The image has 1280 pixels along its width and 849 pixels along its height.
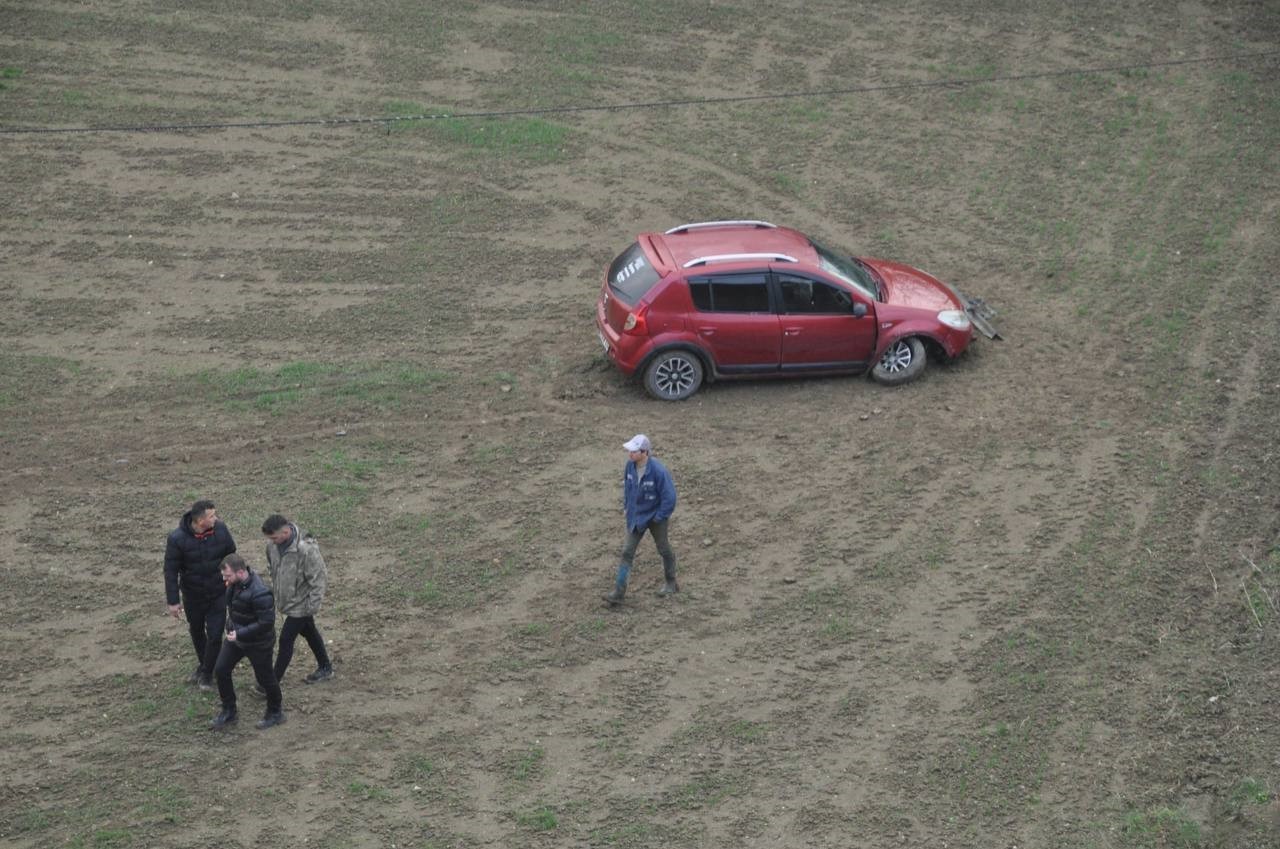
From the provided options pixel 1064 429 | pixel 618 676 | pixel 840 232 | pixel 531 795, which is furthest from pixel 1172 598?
pixel 840 232

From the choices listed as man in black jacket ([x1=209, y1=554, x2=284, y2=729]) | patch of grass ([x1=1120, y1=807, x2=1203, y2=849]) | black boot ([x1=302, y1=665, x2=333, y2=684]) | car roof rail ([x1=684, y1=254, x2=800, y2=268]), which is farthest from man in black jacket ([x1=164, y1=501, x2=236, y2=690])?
patch of grass ([x1=1120, y1=807, x2=1203, y2=849])

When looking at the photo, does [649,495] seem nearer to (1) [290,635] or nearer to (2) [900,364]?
(1) [290,635]

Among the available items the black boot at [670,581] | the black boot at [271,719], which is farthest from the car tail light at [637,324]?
the black boot at [271,719]

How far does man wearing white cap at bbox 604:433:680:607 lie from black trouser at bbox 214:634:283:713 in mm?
3136

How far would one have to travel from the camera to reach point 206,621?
11.4 m

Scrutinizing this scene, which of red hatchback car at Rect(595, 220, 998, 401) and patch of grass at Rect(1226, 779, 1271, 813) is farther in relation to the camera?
red hatchback car at Rect(595, 220, 998, 401)

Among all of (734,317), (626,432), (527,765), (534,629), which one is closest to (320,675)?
(534,629)

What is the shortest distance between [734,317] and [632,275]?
4.23 ft

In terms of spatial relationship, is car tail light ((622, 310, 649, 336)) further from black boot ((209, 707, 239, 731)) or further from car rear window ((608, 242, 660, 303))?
black boot ((209, 707, 239, 731))

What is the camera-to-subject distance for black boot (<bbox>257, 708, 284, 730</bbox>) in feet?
37.2

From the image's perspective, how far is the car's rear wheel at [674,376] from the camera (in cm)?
1596

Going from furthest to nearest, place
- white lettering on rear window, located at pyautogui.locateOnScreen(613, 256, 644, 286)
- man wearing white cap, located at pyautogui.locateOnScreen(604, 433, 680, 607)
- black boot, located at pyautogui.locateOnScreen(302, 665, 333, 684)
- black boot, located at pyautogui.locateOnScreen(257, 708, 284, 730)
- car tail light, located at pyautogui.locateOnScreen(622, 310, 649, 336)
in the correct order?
1. white lettering on rear window, located at pyautogui.locateOnScreen(613, 256, 644, 286)
2. car tail light, located at pyautogui.locateOnScreen(622, 310, 649, 336)
3. man wearing white cap, located at pyautogui.locateOnScreen(604, 433, 680, 607)
4. black boot, located at pyautogui.locateOnScreen(302, 665, 333, 684)
5. black boot, located at pyautogui.locateOnScreen(257, 708, 284, 730)

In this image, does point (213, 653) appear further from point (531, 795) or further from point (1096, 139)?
point (1096, 139)

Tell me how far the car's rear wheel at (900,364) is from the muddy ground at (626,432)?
1.04ft
